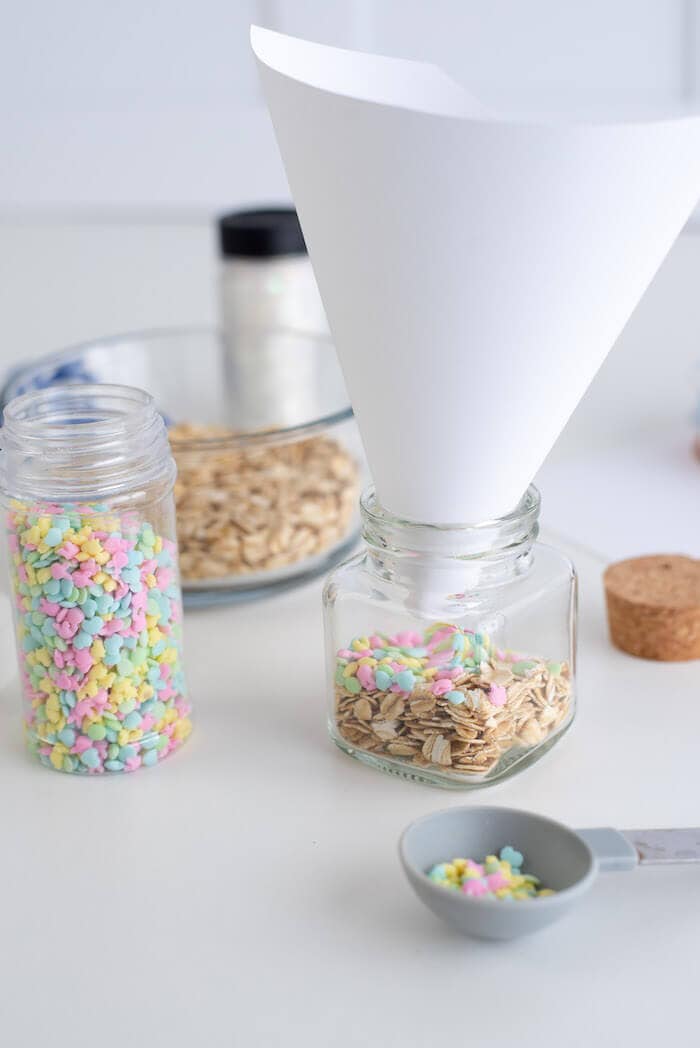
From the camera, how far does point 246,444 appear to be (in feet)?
2.72

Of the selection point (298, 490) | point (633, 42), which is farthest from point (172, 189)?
point (298, 490)

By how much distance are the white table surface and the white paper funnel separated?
0.15 metres

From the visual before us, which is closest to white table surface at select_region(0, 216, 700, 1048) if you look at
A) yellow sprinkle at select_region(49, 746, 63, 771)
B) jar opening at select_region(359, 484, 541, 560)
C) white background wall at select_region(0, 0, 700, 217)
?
yellow sprinkle at select_region(49, 746, 63, 771)

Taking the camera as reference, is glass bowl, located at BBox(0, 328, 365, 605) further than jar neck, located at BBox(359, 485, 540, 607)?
Yes

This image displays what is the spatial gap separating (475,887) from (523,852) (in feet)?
0.13

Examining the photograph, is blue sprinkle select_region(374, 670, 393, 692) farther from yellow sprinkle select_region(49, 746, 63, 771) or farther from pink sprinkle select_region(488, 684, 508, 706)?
yellow sprinkle select_region(49, 746, 63, 771)

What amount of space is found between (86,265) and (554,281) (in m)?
1.26

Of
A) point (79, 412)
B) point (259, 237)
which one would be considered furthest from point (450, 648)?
point (259, 237)

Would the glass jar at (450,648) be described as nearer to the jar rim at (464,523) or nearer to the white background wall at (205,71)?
the jar rim at (464,523)

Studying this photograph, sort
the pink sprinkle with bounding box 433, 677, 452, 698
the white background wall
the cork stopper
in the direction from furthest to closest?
the white background wall < the cork stopper < the pink sprinkle with bounding box 433, 677, 452, 698

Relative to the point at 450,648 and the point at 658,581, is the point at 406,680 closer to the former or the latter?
the point at 450,648

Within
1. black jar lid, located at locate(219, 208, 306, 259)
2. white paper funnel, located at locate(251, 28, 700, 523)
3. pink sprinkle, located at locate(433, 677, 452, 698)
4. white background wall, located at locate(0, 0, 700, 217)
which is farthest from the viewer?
white background wall, located at locate(0, 0, 700, 217)

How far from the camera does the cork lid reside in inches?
30.4

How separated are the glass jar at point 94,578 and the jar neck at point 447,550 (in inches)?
4.3
